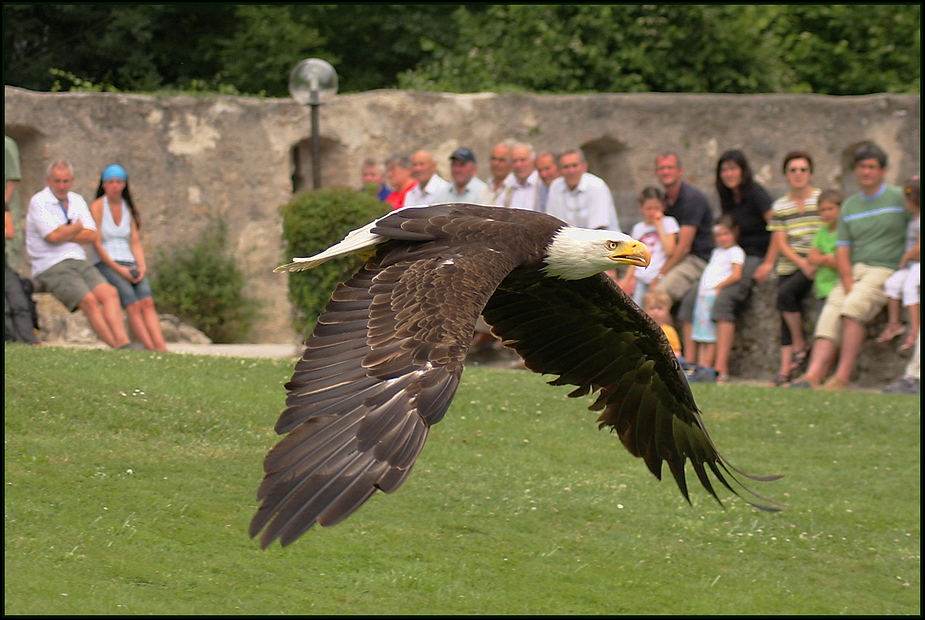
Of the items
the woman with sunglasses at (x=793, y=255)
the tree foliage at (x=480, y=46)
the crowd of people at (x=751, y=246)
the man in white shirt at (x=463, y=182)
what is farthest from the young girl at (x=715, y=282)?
the tree foliage at (x=480, y=46)

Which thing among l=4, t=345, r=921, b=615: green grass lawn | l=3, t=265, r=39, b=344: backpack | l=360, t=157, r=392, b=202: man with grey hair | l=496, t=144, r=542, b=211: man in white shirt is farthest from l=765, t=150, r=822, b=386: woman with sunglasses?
l=3, t=265, r=39, b=344: backpack

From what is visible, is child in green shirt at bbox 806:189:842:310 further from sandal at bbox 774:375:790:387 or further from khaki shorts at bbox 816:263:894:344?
sandal at bbox 774:375:790:387

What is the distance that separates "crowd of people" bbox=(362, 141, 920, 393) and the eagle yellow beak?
181 inches

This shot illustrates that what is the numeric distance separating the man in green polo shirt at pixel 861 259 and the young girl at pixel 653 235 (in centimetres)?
141

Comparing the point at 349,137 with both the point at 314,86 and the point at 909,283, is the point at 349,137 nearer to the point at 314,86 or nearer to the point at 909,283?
the point at 314,86

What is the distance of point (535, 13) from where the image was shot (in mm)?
18172

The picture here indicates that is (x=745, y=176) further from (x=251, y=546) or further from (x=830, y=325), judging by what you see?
(x=251, y=546)

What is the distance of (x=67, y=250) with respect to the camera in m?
10.8

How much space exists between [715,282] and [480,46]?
804 centimetres

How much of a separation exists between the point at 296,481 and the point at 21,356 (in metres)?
5.47

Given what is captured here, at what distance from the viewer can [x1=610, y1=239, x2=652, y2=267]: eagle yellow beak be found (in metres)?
6.04

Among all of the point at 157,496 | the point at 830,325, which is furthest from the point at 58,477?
the point at 830,325

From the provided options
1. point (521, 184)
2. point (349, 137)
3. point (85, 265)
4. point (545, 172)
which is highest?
point (349, 137)

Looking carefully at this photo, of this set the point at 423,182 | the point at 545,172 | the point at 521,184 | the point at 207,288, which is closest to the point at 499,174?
the point at 521,184
